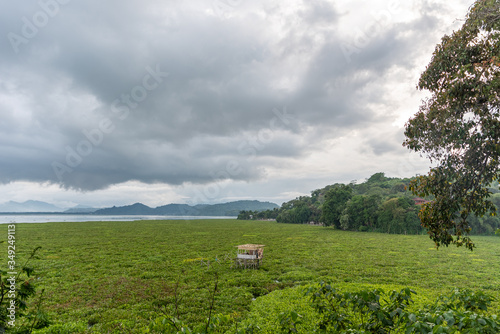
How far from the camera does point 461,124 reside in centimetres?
705

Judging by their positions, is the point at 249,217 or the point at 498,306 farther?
the point at 249,217

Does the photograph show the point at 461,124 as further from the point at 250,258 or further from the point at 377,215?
the point at 377,215

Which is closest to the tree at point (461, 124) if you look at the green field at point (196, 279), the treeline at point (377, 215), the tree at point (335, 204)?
the green field at point (196, 279)

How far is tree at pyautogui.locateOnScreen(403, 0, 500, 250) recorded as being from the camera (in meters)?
6.53

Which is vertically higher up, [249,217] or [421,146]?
[421,146]

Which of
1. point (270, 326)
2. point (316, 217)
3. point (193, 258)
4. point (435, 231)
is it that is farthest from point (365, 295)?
point (316, 217)

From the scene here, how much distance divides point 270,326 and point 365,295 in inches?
304

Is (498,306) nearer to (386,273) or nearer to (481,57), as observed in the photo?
(386,273)

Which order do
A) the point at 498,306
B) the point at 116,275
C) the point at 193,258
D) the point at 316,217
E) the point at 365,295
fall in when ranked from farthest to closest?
1. the point at 316,217
2. the point at 193,258
3. the point at 116,275
4. the point at 498,306
5. the point at 365,295

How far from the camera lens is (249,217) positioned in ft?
625

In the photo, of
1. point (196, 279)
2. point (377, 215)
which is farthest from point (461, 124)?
point (377, 215)

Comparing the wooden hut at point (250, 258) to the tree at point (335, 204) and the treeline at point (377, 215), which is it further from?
the tree at point (335, 204)

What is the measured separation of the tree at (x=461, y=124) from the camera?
6532 millimetres

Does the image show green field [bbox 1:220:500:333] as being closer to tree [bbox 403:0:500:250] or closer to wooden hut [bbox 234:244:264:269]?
wooden hut [bbox 234:244:264:269]
